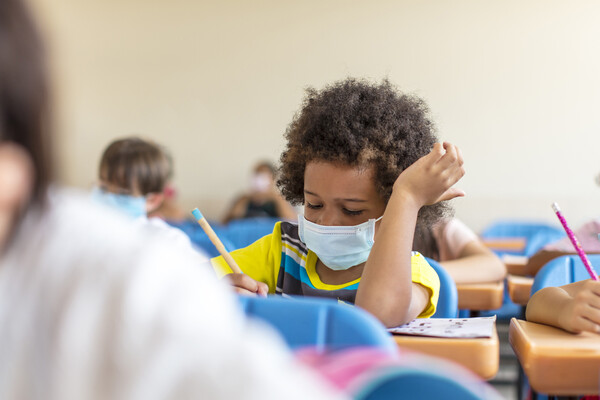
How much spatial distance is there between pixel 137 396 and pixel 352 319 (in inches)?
14.3

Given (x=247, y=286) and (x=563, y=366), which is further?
(x=247, y=286)

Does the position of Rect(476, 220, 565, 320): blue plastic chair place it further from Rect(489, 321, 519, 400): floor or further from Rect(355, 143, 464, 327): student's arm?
Rect(355, 143, 464, 327): student's arm

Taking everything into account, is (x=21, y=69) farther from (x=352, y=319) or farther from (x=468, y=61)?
(x=468, y=61)

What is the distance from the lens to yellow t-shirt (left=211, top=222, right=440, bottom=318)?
1.39 m

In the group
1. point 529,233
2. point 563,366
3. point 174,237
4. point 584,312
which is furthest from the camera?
point 529,233

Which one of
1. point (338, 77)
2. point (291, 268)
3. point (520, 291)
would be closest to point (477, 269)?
point (520, 291)

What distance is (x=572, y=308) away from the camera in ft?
3.62

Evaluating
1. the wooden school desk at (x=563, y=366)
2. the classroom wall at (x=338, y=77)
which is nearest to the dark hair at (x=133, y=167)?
the wooden school desk at (x=563, y=366)

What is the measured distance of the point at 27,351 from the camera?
430 millimetres

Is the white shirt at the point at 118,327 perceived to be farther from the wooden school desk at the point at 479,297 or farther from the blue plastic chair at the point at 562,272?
the wooden school desk at the point at 479,297

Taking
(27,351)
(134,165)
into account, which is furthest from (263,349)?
(134,165)

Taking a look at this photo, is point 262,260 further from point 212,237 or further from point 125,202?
point 125,202

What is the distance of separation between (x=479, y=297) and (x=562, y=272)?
338 mm

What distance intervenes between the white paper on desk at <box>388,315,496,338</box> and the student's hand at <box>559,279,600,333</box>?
0.12 meters
